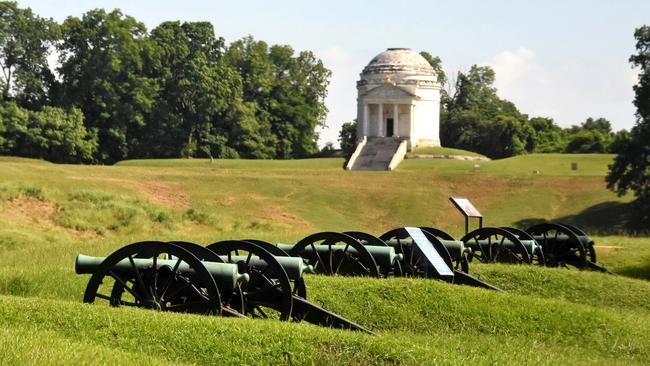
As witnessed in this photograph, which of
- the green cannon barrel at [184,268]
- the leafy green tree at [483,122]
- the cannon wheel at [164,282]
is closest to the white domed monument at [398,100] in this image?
the leafy green tree at [483,122]

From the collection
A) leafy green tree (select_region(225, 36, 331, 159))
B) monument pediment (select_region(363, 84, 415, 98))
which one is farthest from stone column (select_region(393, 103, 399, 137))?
leafy green tree (select_region(225, 36, 331, 159))

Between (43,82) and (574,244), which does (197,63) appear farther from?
(574,244)

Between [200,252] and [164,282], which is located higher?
[200,252]

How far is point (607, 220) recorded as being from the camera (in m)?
52.3

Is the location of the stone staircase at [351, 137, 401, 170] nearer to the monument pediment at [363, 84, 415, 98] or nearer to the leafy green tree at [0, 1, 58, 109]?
the monument pediment at [363, 84, 415, 98]

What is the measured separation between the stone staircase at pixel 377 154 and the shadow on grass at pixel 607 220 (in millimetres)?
24093

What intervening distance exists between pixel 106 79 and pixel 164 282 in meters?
72.6

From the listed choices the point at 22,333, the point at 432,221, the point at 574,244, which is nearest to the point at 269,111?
the point at 432,221

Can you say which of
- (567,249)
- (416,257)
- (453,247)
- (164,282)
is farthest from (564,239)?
(164,282)

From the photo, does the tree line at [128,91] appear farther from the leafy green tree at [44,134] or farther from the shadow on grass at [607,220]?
the shadow on grass at [607,220]

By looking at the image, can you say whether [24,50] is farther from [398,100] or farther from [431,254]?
[431,254]

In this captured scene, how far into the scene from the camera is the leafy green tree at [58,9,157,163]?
84625 mm

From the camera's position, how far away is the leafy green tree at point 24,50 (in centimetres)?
8469

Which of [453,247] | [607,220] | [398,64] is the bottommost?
[607,220]
